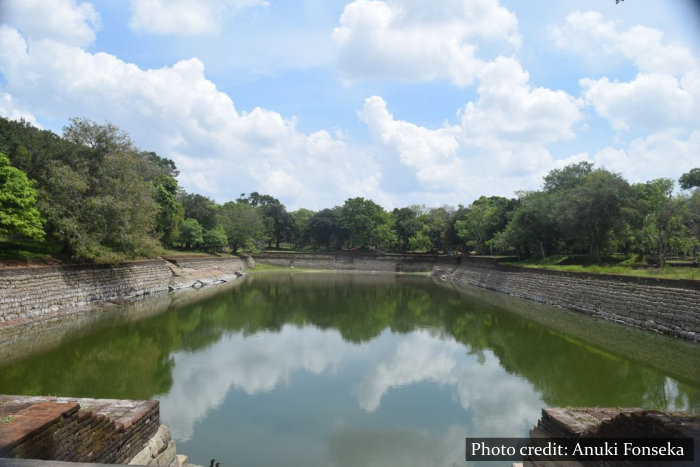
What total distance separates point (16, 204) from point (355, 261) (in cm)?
3921

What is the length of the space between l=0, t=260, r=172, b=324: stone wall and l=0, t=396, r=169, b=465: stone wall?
36.3 ft

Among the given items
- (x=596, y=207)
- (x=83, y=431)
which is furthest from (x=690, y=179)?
(x=83, y=431)

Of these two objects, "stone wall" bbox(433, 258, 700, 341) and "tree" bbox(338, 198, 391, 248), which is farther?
"tree" bbox(338, 198, 391, 248)

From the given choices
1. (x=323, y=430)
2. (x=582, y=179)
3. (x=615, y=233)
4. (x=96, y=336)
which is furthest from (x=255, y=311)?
(x=582, y=179)

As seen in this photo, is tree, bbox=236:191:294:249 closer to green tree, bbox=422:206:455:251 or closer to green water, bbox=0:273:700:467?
green tree, bbox=422:206:455:251

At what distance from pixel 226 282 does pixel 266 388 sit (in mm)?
27298

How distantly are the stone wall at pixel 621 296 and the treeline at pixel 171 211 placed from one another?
5646 mm

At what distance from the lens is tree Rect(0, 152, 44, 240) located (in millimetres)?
15367

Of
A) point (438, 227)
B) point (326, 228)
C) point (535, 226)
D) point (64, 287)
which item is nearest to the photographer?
point (64, 287)

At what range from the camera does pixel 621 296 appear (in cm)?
1817

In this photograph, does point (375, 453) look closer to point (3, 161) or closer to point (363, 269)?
point (3, 161)

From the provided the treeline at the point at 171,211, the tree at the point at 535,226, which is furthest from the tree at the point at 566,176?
the tree at the point at 535,226

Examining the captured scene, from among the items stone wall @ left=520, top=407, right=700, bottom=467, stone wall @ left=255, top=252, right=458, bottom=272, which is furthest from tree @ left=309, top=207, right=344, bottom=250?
stone wall @ left=520, top=407, right=700, bottom=467

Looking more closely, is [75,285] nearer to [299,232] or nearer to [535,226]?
[535,226]
